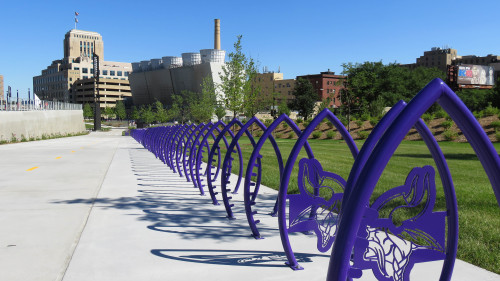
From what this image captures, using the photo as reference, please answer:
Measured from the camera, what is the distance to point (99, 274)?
12.2 ft

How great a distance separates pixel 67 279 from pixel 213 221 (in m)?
2.34

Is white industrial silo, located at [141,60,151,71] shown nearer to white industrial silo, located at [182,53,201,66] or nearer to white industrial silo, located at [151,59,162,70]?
white industrial silo, located at [151,59,162,70]

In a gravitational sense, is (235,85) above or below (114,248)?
above

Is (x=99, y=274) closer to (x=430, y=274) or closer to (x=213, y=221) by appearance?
(x=213, y=221)

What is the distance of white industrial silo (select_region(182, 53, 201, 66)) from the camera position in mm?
105375

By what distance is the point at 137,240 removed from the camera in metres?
4.77

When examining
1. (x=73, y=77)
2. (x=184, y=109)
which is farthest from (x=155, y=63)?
(x=184, y=109)

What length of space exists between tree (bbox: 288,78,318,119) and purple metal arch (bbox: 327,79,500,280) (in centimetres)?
8976

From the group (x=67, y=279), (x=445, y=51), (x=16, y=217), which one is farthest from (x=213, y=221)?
(x=445, y=51)

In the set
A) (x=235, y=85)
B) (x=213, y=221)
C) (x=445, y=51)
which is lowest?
(x=213, y=221)

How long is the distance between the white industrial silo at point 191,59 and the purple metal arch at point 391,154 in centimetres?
10599

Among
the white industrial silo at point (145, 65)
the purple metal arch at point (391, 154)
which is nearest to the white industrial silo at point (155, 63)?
the white industrial silo at point (145, 65)

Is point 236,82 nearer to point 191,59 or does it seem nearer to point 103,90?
point 191,59

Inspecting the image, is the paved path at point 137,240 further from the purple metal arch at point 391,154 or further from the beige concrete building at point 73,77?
the beige concrete building at point 73,77
